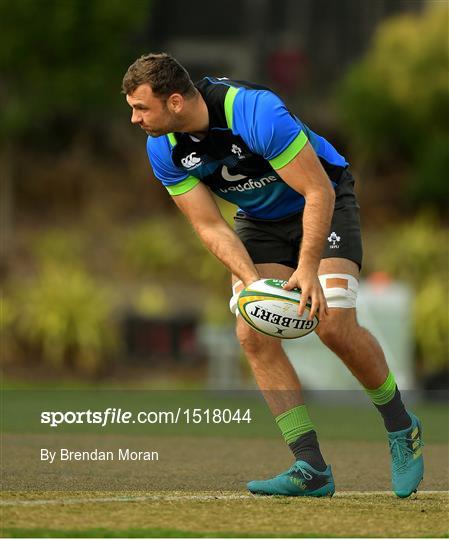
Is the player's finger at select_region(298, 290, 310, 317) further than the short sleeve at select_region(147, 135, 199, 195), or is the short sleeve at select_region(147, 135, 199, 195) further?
the short sleeve at select_region(147, 135, 199, 195)

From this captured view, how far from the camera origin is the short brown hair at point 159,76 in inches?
258

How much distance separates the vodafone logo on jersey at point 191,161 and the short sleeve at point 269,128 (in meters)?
0.34

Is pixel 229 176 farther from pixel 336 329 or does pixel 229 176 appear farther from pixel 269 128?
pixel 336 329

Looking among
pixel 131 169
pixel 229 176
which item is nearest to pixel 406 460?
pixel 229 176

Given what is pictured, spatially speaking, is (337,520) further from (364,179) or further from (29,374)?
(364,179)

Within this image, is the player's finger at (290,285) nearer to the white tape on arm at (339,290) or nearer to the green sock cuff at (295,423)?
the white tape on arm at (339,290)

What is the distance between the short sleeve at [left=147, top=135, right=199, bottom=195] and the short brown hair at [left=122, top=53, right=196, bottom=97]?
40 cm

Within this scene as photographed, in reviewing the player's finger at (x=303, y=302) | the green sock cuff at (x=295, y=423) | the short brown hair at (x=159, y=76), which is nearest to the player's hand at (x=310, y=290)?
the player's finger at (x=303, y=302)

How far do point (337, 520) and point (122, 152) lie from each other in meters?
18.6

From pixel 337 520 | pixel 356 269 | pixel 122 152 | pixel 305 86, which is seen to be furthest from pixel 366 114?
pixel 337 520

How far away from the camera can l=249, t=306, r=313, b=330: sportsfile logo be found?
21.4 feet

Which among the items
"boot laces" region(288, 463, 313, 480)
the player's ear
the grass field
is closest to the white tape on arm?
"boot laces" region(288, 463, 313, 480)

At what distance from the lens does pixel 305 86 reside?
24797mm

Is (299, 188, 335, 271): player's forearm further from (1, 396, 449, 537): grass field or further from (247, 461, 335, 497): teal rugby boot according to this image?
(1, 396, 449, 537): grass field
